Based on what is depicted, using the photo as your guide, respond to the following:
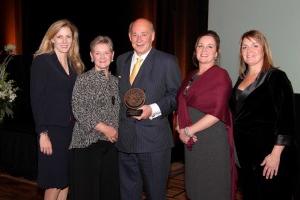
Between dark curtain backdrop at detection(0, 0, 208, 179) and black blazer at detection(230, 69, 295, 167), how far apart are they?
2.48 m

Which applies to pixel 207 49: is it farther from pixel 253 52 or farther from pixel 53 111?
pixel 53 111

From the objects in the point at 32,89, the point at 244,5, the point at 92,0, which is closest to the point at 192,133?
the point at 32,89

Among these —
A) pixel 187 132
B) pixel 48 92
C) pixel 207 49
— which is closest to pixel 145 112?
pixel 187 132

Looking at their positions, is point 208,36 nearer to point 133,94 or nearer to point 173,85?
point 173,85

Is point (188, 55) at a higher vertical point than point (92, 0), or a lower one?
lower

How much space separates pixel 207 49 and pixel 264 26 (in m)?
1.63

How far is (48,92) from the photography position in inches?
97.0

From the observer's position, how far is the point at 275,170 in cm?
222

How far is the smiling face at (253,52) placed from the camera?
90.1 inches

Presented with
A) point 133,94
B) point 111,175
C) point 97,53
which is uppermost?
point 97,53

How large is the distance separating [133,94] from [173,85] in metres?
0.28

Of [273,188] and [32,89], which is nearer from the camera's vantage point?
[273,188]

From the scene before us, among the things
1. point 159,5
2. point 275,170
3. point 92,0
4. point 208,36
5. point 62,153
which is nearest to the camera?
point 275,170

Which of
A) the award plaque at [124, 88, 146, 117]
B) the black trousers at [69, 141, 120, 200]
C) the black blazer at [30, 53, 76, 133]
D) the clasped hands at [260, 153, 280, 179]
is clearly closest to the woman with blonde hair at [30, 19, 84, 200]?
the black blazer at [30, 53, 76, 133]
